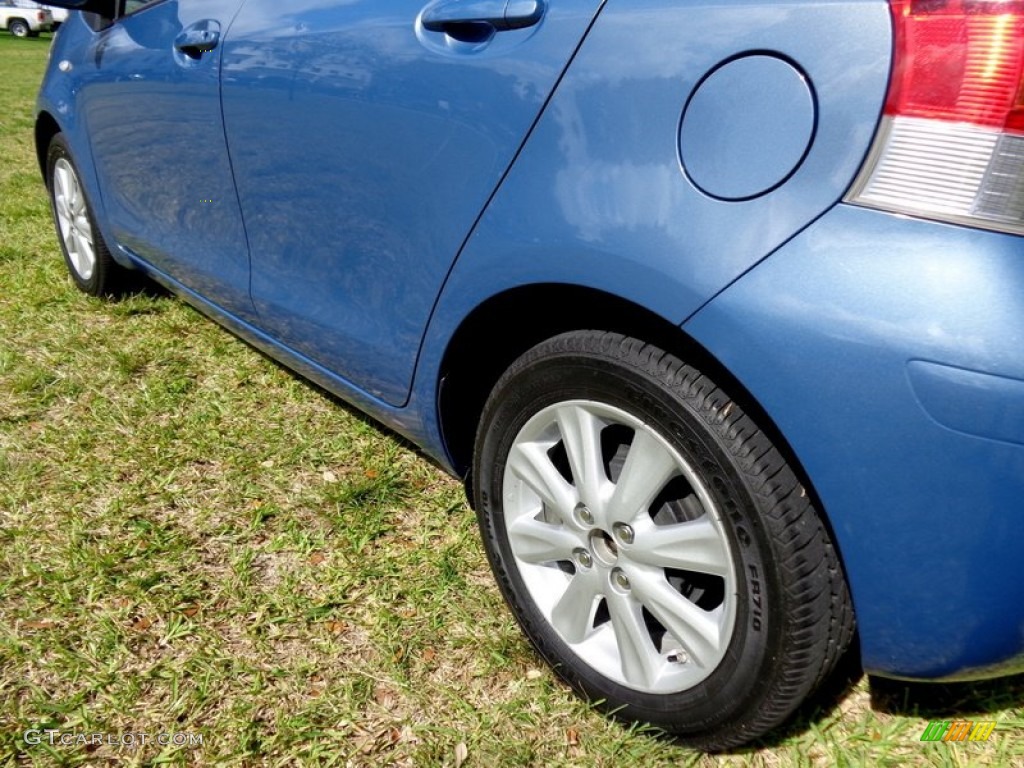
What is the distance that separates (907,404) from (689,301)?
13.0 inches

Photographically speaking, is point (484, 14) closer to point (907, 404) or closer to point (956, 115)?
point (956, 115)

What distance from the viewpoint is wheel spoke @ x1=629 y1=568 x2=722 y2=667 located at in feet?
4.94

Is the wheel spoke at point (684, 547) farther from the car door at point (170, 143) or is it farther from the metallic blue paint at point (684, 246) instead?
the car door at point (170, 143)

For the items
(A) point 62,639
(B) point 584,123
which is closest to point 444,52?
(B) point 584,123

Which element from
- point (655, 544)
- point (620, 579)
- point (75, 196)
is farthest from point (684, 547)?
point (75, 196)

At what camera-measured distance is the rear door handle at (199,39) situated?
7.75 ft

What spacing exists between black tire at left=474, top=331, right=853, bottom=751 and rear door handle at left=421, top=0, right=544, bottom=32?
1.83ft

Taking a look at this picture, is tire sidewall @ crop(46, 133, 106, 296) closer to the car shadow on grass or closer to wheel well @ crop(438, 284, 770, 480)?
wheel well @ crop(438, 284, 770, 480)

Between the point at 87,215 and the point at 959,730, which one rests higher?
the point at 87,215

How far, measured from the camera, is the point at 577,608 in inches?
68.5

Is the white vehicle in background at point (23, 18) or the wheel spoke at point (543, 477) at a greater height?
the wheel spoke at point (543, 477)

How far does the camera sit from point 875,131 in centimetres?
115

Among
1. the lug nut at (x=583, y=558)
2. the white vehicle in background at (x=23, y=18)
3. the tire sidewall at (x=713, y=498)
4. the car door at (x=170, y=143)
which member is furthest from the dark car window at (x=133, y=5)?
the white vehicle in background at (x=23, y=18)

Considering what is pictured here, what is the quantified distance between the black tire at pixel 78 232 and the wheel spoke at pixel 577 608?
266 centimetres
